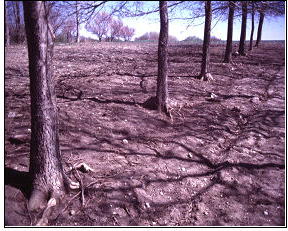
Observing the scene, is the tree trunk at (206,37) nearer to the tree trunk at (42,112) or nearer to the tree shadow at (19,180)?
the tree trunk at (42,112)

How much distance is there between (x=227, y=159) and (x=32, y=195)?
3.19m

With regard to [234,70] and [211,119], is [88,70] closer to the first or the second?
[211,119]

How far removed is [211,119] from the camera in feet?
20.6

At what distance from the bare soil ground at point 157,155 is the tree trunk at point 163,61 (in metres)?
0.31

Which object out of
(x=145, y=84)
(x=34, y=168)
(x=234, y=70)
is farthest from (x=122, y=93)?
(x=234, y=70)

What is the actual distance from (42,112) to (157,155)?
2.22 meters

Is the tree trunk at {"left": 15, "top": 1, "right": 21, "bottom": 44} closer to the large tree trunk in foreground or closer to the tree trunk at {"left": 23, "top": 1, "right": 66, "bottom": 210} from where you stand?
the large tree trunk in foreground

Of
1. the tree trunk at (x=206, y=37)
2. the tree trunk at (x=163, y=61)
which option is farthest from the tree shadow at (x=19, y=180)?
the tree trunk at (x=206, y=37)

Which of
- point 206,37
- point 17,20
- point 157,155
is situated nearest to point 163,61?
point 157,155

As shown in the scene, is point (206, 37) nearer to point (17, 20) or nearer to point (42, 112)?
point (17, 20)

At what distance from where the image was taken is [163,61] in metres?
5.83

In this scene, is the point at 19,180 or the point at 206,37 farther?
the point at 206,37

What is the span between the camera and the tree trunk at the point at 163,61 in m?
5.52

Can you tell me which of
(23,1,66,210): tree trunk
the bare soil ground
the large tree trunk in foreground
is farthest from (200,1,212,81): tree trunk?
(23,1,66,210): tree trunk
